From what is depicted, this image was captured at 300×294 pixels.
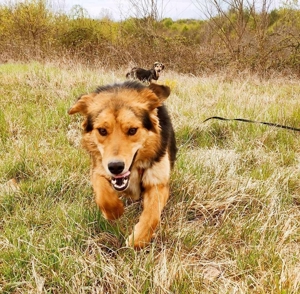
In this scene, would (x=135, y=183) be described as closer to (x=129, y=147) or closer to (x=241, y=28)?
(x=129, y=147)

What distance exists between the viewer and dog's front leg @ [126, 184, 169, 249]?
1.94 metres

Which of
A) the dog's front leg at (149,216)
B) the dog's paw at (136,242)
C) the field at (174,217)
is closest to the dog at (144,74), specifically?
the field at (174,217)

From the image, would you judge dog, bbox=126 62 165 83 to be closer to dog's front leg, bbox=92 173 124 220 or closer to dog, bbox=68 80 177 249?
dog, bbox=68 80 177 249

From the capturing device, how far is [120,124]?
2.26 metres

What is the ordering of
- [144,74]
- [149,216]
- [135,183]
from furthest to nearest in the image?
[144,74], [135,183], [149,216]

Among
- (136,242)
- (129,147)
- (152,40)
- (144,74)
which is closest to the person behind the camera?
(136,242)

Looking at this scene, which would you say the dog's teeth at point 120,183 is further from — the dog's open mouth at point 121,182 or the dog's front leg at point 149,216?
the dog's front leg at point 149,216

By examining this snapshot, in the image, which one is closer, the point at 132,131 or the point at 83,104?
the point at 132,131

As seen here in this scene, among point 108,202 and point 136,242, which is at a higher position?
point 108,202

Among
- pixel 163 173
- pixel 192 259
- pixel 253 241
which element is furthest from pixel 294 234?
pixel 163 173

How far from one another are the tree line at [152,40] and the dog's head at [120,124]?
8516 millimetres

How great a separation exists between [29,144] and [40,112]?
3.96 feet

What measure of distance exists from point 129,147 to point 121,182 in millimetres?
245

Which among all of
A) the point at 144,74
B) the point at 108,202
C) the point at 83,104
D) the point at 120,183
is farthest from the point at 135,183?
the point at 144,74
